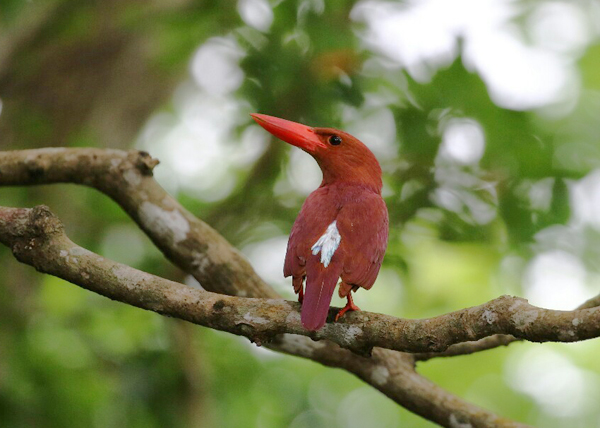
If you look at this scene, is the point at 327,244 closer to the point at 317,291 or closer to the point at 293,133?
the point at 317,291

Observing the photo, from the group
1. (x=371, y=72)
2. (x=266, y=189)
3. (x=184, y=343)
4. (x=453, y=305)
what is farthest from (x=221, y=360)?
(x=371, y=72)

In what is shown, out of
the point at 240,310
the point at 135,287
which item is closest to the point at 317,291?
the point at 240,310

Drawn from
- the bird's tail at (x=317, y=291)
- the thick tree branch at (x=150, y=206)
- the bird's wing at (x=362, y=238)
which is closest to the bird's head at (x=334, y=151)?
the bird's wing at (x=362, y=238)

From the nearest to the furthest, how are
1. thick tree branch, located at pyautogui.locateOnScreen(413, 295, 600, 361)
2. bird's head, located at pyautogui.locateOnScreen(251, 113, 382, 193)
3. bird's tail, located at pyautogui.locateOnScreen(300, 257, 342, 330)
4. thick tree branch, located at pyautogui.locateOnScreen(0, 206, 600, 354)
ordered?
thick tree branch, located at pyautogui.locateOnScreen(0, 206, 600, 354) → bird's tail, located at pyautogui.locateOnScreen(300, 257, 342, 330) → thick tree branch, located at pyautogui.locateOnScreen(413, 295, 600, 361) → bird's head, located at pyautogui.locateOnScreen(251, 113, 382, 193)

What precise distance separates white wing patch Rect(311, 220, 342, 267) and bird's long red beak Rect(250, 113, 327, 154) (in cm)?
58

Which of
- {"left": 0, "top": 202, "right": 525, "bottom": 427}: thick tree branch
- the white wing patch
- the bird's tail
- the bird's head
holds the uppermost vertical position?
the bird's head

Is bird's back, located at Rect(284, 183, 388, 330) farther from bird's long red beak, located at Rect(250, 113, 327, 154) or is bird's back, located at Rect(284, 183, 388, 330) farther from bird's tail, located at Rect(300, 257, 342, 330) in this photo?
bird's long red beak, located at Rect(250, 113, 327, 154)

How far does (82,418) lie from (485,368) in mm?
4282

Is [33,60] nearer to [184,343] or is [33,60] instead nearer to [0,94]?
[0,94]

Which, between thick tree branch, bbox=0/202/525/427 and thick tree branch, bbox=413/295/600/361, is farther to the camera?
thick tree branch, bbox=413/295/600/361

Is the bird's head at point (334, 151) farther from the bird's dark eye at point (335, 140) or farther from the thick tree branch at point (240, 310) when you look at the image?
the thick tree branch at point (240, 310)

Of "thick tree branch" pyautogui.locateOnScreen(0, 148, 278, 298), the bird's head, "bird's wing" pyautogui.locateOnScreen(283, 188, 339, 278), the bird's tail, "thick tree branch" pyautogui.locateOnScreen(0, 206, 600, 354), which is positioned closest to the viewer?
"thick tree branch" pyautogui.locateOnScreen(0, 206, 600, 354)

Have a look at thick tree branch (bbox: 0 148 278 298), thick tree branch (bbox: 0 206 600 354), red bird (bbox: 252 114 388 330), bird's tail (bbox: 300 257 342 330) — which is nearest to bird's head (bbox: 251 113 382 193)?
red bird (bbox: 252 114 388 330)

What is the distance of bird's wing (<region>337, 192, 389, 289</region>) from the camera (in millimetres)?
2543
